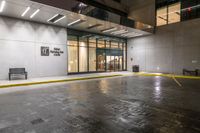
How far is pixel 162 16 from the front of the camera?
17438 mm

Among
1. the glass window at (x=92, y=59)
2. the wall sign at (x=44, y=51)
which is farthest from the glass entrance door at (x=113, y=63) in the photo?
the wall sign at (x=44, y=51)

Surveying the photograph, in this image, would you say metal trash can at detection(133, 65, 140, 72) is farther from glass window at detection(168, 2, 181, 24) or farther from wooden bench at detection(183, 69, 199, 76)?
glass window at detection(168, 2, 181, 24)

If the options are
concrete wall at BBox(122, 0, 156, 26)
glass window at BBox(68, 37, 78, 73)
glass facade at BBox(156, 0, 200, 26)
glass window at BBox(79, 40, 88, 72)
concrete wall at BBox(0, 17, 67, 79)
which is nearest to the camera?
concrete wall at BBox(0, 17, 67, 79)

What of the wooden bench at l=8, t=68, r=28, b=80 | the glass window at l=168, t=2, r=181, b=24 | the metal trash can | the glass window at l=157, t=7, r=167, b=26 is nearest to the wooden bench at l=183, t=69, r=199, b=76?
the metal trash can

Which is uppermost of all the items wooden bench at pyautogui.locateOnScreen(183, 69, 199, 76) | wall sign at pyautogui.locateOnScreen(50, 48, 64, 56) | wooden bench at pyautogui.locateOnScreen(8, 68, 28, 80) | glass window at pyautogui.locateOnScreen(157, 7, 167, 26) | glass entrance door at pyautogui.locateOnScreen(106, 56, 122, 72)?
glass window at pyautogui.locateOnScreen(157, 7, 167, 26)

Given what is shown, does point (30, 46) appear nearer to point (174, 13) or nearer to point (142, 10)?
point (142, 10)

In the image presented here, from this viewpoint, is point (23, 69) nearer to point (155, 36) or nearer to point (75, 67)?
point (75, 67)

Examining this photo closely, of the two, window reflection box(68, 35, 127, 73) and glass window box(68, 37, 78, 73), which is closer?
glass window box(68, 37, 78, 73)

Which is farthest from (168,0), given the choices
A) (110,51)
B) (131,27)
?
(110,51)

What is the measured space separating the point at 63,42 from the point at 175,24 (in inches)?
501

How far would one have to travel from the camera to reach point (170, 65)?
1634cm

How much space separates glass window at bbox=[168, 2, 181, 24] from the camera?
16.2m

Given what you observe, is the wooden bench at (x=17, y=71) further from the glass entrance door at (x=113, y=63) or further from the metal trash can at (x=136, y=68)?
the metal trash can at (x=136, y=68)

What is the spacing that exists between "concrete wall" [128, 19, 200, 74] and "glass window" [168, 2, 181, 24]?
90 centimetres
